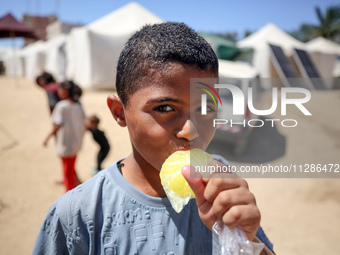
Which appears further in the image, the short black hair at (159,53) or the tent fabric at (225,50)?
the tent fabric at (225,50)

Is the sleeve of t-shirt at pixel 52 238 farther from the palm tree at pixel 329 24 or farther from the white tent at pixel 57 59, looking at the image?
the palm tree at pixel 329 24

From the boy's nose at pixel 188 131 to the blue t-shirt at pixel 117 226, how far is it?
16.4 inches

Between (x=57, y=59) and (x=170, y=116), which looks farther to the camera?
(x=57, y=59)

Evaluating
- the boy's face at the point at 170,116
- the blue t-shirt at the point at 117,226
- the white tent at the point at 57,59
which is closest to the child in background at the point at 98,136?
the blue t-shirt at the point at 117,226

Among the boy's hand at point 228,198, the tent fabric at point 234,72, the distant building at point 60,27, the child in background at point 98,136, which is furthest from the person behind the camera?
the distant building at point 60,27

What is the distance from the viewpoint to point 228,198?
30.0 inches

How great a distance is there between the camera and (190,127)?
0.97 meters

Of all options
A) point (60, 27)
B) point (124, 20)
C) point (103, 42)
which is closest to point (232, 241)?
point (103, 42)

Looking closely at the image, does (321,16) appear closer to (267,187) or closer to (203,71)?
(267,187)

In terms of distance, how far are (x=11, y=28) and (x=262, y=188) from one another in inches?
536

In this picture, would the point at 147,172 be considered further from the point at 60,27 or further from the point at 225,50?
the point at 60,27

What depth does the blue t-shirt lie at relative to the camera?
113 cm

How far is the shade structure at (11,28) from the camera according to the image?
12.2 metres

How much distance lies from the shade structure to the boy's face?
14.3m
